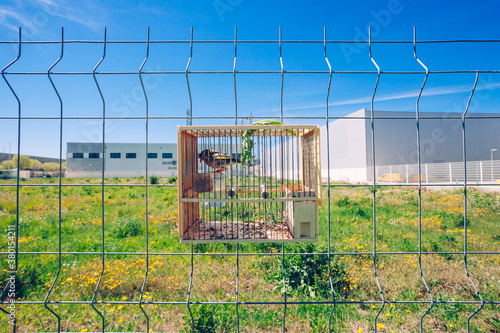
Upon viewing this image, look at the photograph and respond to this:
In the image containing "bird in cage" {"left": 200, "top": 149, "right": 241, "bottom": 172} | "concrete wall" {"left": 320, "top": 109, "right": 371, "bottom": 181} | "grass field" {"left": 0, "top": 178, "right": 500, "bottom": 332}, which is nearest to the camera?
"bird in cage" {"left": 200, "top": 149, "right": 241, "bottom": 172}

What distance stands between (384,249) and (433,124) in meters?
33.3

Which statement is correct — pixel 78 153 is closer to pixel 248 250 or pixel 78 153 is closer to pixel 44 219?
pixel 44 219

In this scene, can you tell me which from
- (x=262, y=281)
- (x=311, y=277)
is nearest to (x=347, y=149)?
(x=311, y=277)

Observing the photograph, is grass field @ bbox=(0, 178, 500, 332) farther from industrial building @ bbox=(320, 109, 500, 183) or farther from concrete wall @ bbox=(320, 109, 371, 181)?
concrete wall @ bbox=(320, 109, 371, 181)

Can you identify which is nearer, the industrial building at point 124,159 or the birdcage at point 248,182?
the birdcage at point 248,182

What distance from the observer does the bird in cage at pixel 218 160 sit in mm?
2091

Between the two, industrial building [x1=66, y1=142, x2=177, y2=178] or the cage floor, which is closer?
the cage floor

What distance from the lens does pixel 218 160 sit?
2.14 meters

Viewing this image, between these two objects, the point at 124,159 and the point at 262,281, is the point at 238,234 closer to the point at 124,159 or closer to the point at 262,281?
the point at 262,281

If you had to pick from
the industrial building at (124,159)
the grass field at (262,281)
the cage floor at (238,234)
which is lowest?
the grass field at (262,281)

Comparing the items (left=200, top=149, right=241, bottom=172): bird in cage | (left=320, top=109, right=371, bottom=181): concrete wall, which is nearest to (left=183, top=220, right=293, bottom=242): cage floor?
(left=200, top=149, right=241, bottom=172): bird in cage

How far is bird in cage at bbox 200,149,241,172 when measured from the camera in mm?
2091

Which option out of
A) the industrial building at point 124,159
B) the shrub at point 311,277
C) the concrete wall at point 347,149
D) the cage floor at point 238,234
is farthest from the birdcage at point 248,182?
the industrial building at point 124,159

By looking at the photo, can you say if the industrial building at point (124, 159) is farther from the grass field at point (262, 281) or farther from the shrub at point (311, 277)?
the shrub at point (311, 277)
